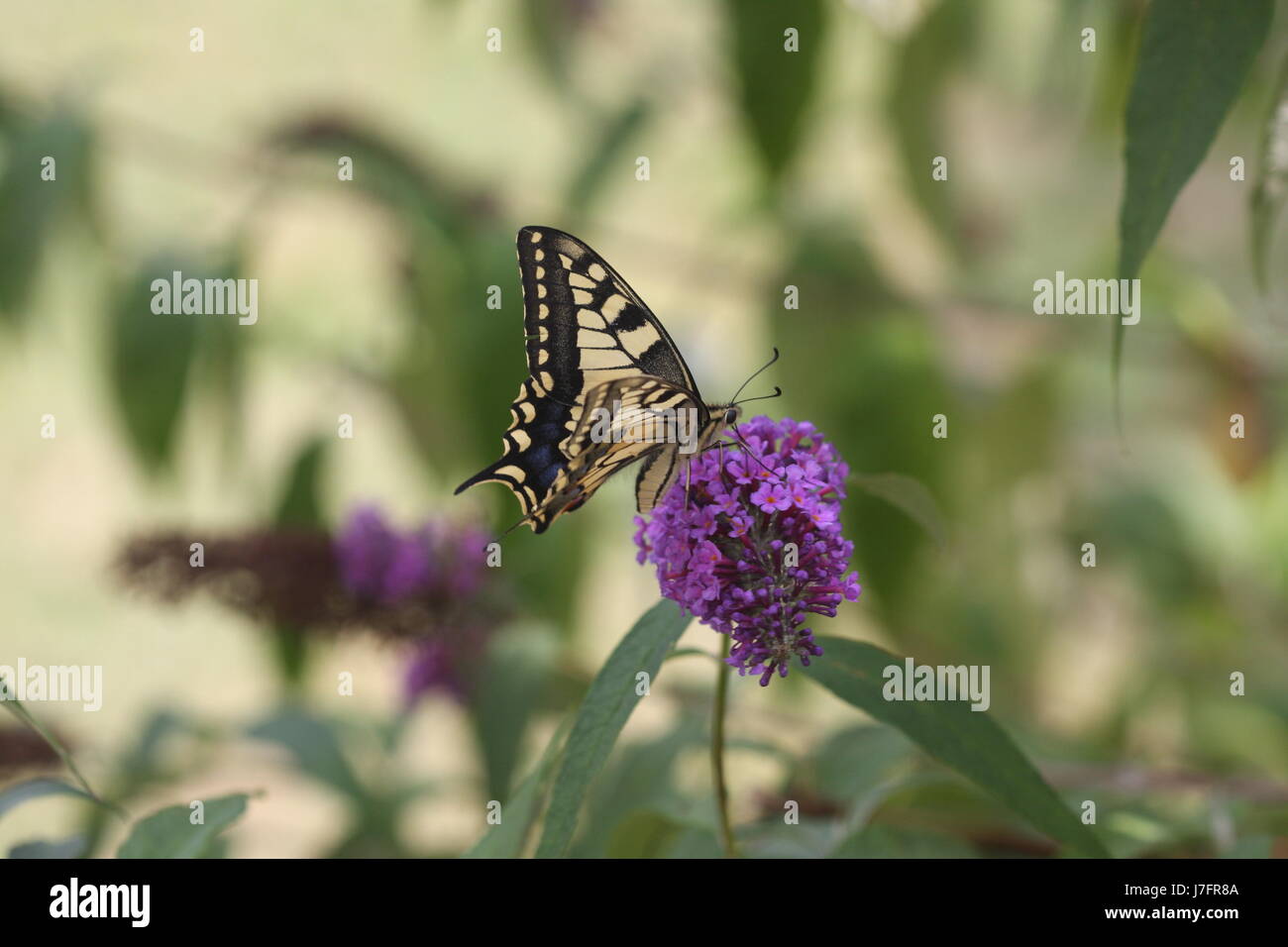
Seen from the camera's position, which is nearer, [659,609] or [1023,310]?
[659,609]

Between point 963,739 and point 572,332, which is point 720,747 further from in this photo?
point 572,332

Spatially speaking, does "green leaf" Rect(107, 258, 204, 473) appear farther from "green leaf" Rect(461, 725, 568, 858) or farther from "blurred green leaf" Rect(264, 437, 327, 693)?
"green leaf" Rect(461, 725, 568, 858)

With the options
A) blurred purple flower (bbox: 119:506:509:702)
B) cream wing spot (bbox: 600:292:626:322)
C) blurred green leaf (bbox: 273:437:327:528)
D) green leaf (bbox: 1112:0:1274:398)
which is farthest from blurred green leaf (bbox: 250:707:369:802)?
green leaf (bbox: 1112:0:1274:398)

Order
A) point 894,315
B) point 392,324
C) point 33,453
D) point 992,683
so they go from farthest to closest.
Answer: point 33,453 < point 392,324 < point 992,683 < point 894,315

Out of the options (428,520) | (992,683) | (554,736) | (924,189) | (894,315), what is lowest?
(992,683)

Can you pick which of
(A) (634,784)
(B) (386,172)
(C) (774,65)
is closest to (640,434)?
(A) (634,784)

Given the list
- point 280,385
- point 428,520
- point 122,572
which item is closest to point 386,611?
point 428,520

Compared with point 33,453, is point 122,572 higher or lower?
lower
